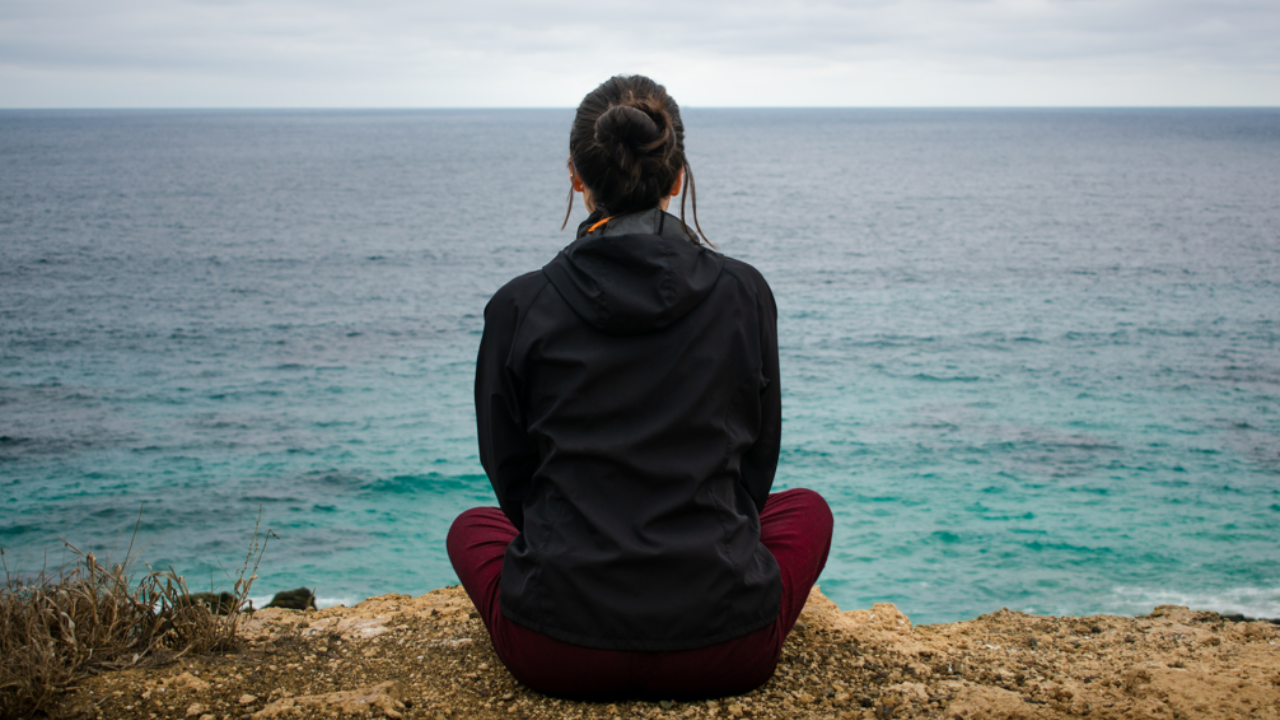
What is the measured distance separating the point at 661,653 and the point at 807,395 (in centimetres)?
1963

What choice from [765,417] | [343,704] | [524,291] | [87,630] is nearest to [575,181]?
[524,291]

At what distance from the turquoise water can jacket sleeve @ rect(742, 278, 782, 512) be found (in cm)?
450

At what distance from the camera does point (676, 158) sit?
245 centimetres

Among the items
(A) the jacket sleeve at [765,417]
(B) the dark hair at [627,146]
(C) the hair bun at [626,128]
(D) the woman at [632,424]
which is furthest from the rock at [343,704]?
(C) the hair bun at [626,128]

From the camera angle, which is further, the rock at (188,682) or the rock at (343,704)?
the rock at (188,682)

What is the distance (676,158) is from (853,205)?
6162 centimetres

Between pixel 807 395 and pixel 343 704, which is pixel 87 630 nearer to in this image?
pixel 343 704

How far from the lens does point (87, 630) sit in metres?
3.23

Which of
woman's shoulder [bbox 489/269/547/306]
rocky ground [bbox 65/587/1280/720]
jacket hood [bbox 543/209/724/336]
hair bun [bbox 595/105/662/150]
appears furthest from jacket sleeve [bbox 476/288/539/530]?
rocky ground [bbox 65/587/1280/720]

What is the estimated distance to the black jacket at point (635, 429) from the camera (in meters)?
2.27

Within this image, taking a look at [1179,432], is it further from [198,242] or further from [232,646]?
[198,242]

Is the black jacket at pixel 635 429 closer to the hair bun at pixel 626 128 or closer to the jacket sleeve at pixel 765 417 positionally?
the jacket sleeve at pixel 765 417

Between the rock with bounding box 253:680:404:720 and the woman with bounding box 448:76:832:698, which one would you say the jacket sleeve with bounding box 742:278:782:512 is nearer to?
the woman with bounding box 448:76:832:698

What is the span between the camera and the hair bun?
7.52 ft
